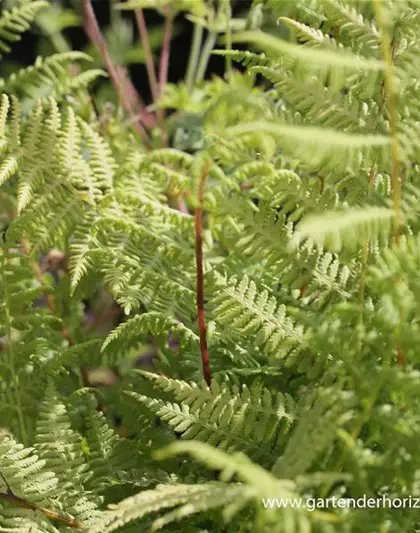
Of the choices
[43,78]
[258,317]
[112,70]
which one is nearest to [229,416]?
[258,317]

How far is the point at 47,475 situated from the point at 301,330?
0.28 meters

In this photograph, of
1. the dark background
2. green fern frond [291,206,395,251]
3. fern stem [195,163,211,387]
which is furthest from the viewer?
the dark background

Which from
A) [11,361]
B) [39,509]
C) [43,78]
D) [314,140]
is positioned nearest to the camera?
[314,140]

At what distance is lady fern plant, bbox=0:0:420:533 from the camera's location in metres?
0.57

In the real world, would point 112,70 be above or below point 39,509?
above

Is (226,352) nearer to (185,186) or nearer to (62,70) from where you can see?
(185,186)

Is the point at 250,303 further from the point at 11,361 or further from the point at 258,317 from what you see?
the point at 11,361

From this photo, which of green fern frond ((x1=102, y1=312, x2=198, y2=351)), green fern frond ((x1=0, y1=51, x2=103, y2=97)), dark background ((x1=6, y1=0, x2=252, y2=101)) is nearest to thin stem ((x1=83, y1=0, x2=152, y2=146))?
green fern frond ((x1=0, y1=51, x2=103, y2=97))

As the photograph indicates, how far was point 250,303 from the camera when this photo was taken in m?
0.76

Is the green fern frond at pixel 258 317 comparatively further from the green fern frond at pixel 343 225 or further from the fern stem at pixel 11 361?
the fern stem at pixel 11 361

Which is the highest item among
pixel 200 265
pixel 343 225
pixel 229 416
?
pixel 343 225

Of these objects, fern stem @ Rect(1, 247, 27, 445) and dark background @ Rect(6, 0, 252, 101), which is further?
dark background @ Rect(6, 0, 252, 101)

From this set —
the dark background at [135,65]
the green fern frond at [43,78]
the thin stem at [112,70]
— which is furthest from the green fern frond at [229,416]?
the dark background at [135,65]

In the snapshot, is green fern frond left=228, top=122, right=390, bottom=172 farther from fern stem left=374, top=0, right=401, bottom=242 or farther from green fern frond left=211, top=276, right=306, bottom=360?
green fern frond left=211, top=276, right=306, bottom=360
